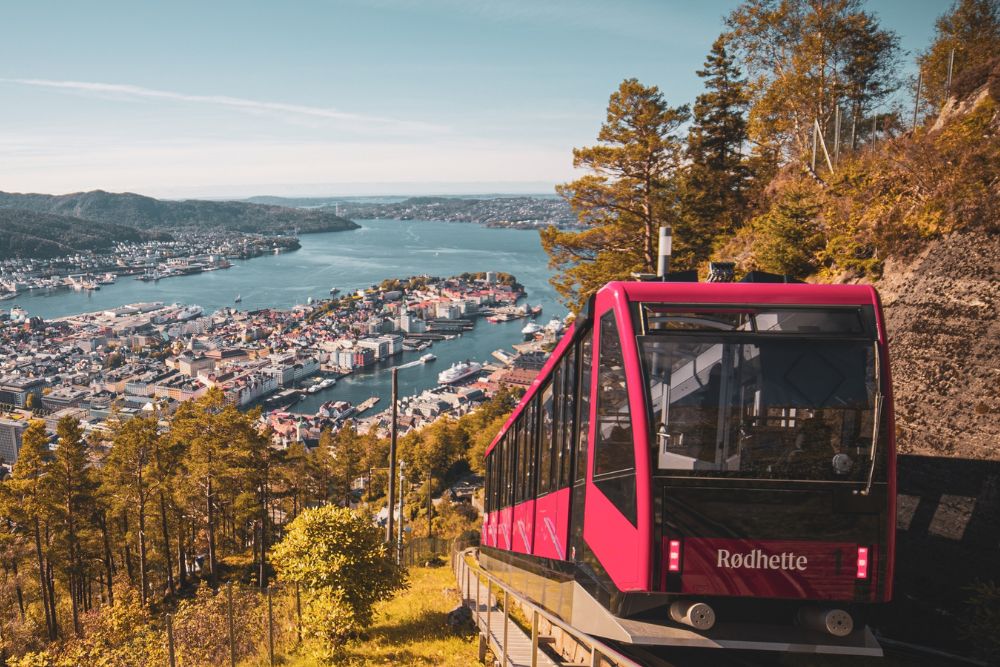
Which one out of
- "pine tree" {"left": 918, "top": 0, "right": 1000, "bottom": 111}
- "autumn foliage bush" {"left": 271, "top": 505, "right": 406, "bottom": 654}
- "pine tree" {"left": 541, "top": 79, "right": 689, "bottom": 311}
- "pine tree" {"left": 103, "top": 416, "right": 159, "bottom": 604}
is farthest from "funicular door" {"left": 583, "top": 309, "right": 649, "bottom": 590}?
"pine tree" {"left": 103, "top": 416, "right": 159, "bottom": 604}

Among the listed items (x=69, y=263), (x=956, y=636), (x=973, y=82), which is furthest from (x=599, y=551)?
(x=69, y=263)

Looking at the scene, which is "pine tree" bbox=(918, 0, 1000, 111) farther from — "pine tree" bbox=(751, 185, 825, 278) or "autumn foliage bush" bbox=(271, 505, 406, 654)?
"autumn foliage bush" bbox=(271, 505, 406, 654)

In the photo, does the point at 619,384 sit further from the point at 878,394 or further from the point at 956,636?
the point at 956,636

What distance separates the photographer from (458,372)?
83.9 m

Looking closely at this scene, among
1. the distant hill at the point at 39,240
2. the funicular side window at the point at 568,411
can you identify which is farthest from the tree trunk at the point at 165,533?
the distant hill at the point at 39,240

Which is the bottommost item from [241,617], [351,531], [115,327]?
[115,327]

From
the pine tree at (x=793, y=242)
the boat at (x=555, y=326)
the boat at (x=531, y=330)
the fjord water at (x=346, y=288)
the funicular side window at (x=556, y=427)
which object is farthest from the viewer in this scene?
the boat at (x=531, y=330)

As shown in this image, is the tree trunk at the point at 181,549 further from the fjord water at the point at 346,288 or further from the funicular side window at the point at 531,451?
the fjord water at the point at 346,288

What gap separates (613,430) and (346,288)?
14006 centimetres

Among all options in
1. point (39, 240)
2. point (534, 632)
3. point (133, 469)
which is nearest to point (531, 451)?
point (534, 632)

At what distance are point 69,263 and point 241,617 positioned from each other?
204827mm

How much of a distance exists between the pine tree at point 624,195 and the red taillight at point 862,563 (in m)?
13.2

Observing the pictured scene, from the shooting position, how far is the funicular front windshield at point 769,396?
331 centimetres

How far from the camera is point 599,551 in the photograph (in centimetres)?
391
